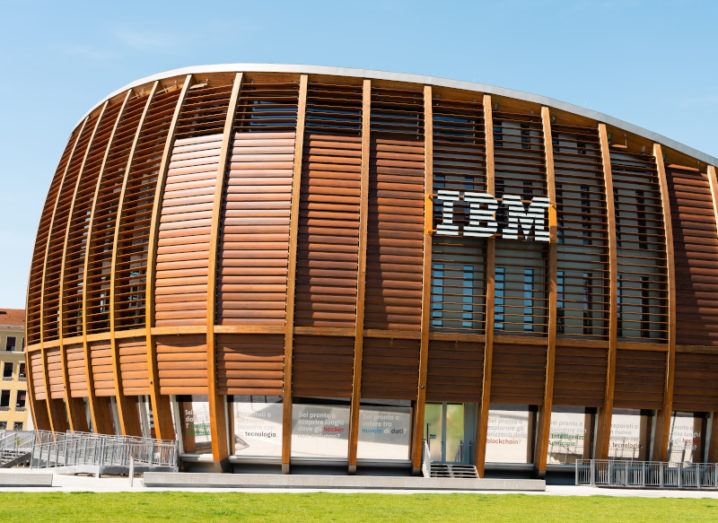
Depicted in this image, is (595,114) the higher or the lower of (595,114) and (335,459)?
the higher

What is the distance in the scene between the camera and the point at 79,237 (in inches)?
1414

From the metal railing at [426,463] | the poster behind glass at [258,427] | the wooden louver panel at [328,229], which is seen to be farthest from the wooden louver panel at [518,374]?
the poster behind glass at [258,427]

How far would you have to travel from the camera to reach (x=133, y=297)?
Answer: 109 ft

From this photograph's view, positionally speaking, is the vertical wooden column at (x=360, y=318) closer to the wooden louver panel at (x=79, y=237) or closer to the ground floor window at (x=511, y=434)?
the ground floor window at (x=511, y=434)

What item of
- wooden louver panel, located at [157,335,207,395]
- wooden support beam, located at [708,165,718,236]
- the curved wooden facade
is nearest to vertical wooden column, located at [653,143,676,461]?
the curved wooden facade

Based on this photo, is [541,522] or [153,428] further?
[153,428]

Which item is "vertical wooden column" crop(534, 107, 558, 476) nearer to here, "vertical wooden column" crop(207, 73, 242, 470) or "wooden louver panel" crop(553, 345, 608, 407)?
"wooden louver panel" crop(553, 345, 608, 407)

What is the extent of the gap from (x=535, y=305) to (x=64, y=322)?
19042 millimetres

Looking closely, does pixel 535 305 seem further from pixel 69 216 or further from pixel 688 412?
pixel 69 216

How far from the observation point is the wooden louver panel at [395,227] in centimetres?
2992

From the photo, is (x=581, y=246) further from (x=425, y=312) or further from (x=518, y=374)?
(x=425, y=312)

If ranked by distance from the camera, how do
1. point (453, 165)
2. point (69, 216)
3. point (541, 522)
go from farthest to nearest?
point (69, 216) < point (453, 165) < point (541, 522)

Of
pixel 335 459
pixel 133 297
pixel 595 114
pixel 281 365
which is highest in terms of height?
pixel 595 114

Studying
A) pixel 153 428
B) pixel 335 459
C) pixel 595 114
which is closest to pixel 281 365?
pixel 335 459
